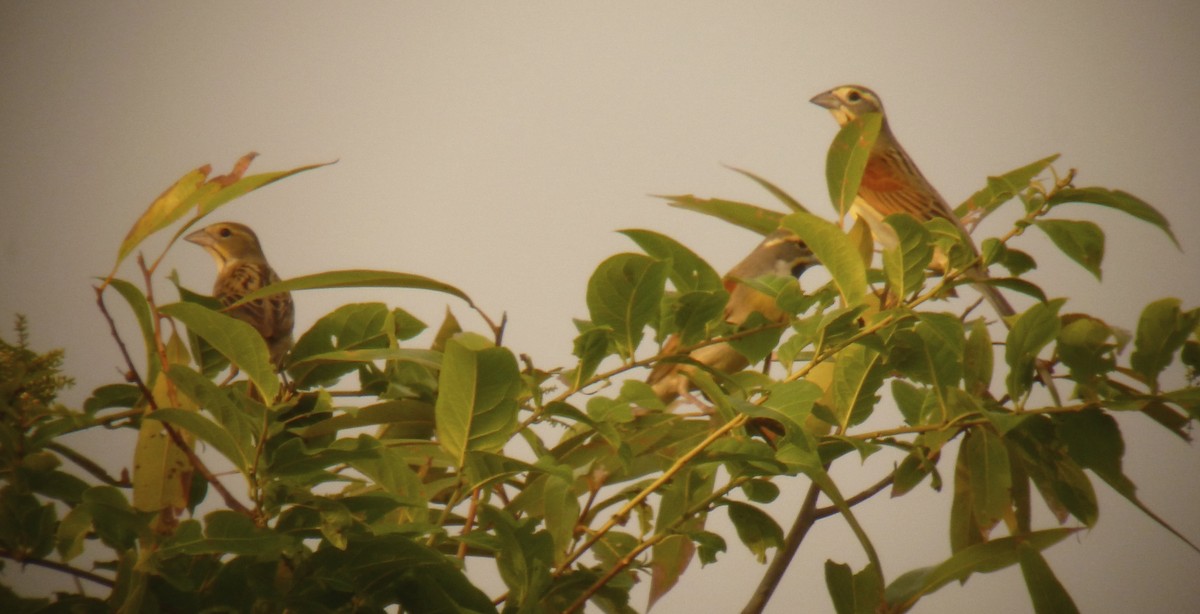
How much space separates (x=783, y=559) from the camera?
1561mm

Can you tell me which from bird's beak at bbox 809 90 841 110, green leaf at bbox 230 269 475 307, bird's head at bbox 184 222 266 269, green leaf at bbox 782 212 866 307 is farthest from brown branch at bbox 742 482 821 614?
bird's beak at bbox 809 90 841 110

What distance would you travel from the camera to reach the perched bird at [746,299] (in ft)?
10.4

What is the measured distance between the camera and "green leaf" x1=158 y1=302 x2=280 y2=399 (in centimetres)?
115

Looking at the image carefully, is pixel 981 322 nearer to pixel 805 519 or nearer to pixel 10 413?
pixel 805 519

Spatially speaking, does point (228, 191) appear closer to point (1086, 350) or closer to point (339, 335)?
point (339, 335)

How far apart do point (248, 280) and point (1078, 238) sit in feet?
8.42

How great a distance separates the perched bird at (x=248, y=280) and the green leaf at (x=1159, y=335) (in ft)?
4.14

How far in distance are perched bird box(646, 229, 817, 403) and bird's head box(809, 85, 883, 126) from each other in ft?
3.14

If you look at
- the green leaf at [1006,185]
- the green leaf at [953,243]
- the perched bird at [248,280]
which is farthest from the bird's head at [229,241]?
the green leaf at [953,243]

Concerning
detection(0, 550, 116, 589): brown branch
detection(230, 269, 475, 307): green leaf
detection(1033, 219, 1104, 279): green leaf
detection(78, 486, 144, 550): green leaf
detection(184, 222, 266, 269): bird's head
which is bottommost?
detection(0, 550, 116, 589): brown branch

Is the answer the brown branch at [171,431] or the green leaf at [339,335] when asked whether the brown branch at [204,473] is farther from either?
the green leaf at [339,335]

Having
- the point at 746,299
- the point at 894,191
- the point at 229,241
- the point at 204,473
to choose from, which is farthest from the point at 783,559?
the point at 229,241

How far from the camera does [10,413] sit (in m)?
1.35

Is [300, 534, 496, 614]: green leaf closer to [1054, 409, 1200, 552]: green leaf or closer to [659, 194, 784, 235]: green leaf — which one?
[659, 194, 784, 235]: green leaf
